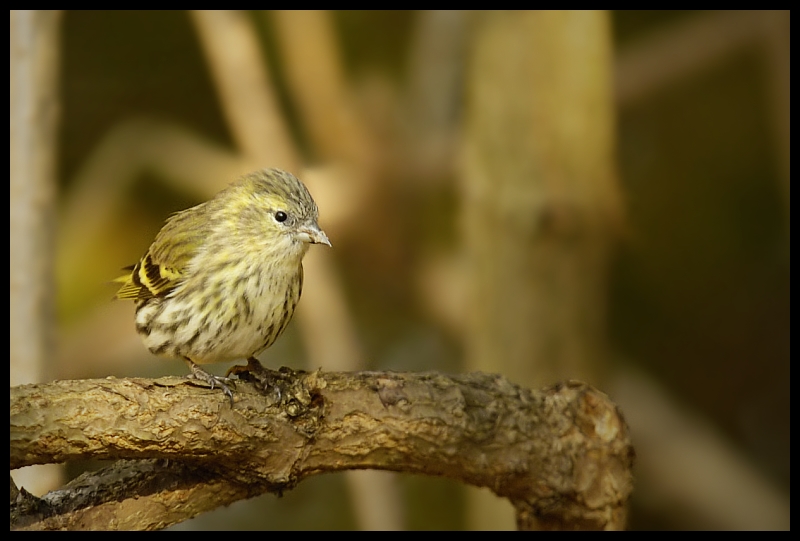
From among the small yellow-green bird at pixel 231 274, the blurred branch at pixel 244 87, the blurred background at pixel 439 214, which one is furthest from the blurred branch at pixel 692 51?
the small yellow-green bird at pixel 231 274

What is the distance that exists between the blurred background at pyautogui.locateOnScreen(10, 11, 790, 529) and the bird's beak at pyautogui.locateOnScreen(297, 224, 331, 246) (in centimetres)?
142

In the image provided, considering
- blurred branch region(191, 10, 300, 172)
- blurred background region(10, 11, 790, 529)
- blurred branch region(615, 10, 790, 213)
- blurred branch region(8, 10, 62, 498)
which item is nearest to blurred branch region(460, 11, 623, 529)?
blurred background region(10, 11, 790, 529)

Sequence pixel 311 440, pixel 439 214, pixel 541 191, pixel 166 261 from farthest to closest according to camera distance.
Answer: pixel 439 214 < pixel 541 191 < pixel 166 261 < pixel 311 440

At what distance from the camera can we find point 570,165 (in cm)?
349

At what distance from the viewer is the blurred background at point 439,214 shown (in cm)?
408

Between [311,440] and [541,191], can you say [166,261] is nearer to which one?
[311,440]

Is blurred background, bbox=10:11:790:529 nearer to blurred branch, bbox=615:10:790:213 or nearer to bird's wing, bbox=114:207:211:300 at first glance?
blurred branch, bbox=615:10:790:213

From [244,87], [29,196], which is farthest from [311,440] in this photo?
[244,87]

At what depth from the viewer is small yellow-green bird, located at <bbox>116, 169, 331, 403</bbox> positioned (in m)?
2.29

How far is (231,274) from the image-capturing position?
234cm

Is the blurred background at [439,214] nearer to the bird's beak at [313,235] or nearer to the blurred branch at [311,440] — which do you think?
the blurred branch at [311,440]

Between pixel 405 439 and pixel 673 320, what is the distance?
3239mm

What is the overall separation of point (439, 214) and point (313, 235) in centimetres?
311
